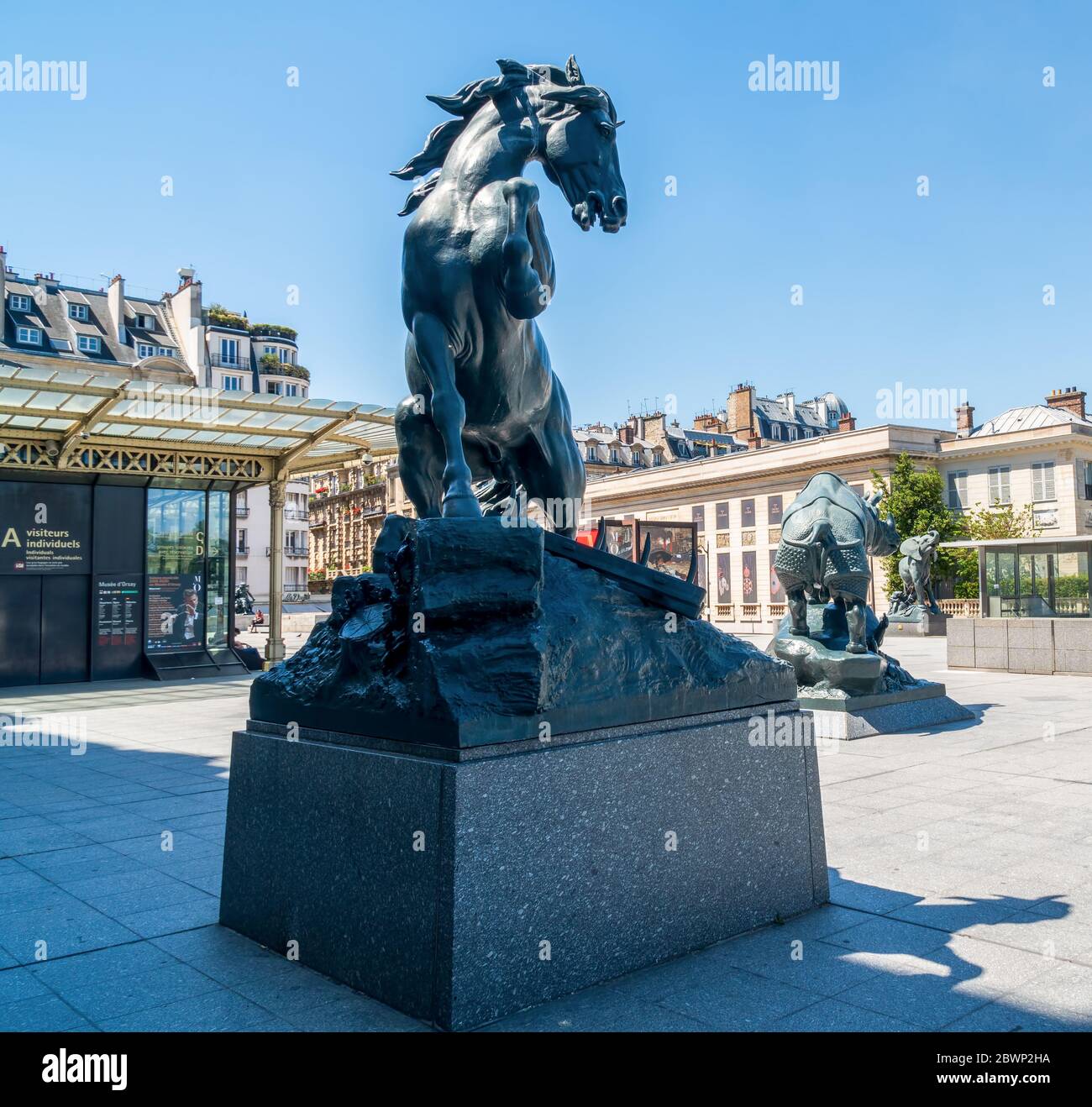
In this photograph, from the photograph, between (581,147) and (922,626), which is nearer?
(581,147)

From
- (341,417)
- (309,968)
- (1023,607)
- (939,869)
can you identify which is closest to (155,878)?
(309,968)

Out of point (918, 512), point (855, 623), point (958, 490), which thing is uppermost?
point (958, 490)

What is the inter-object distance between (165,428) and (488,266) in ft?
49.1

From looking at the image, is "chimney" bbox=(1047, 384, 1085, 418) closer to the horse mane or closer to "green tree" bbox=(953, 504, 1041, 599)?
"green tree" bbox=(953, 504, 1041, 599)

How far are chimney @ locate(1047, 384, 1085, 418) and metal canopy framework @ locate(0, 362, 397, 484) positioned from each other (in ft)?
175

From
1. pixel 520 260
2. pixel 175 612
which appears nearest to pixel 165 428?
pixel 175 612

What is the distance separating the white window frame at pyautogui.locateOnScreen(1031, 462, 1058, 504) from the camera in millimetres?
51031

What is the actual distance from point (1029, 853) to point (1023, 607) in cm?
1830

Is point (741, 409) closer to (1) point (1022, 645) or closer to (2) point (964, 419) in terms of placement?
(2) point (964, 419)

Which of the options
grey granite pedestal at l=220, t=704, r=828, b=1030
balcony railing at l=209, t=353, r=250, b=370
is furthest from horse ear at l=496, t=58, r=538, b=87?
balcony railing at l=209, t=353, r=250, b=370

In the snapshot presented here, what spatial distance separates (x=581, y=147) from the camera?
436cm

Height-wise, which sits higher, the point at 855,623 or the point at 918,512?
the point at 918,512

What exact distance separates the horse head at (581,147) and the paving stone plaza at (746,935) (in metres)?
3.29
